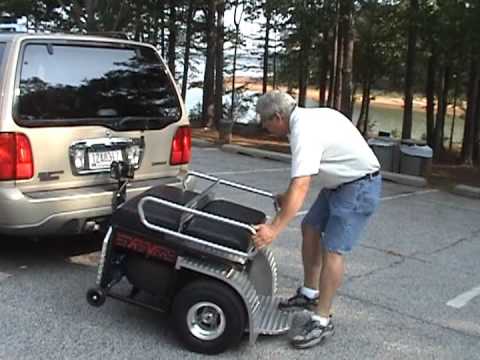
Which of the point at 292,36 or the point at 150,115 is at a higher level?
the point at 292,36

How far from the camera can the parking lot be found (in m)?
3.67

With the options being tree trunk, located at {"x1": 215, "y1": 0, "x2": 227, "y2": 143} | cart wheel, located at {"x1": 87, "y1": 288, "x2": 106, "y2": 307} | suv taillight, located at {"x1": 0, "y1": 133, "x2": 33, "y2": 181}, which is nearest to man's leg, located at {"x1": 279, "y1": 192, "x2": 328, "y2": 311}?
cart wheel, located at {"x1": 87, "y1": 288, "x2": 106, "y2": 307}

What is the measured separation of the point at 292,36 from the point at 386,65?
18.1 ft

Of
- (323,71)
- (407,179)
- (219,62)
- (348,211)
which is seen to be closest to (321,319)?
(348,211)

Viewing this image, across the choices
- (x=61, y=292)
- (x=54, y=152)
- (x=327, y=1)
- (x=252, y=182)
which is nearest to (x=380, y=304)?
(x=61, y=292)

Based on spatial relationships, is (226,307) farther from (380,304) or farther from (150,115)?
(150,115)

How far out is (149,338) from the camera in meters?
3.77

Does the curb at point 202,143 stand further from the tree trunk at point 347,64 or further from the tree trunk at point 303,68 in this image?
the tree trunk at point 303,68

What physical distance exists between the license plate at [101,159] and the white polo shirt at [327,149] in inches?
68.8

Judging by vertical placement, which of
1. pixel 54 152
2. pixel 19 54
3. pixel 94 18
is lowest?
pixel 54 152

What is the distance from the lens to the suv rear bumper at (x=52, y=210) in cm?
440

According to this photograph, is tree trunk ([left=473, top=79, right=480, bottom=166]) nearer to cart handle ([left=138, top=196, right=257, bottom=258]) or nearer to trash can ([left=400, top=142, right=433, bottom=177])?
trash can ([left=400, top=142, right=433, bottom=177])

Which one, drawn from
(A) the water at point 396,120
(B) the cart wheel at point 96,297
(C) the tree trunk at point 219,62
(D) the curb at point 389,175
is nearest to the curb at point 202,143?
(D) the curb at point 389,175

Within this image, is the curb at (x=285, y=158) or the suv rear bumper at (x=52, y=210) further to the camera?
the curb at (x=285, y=158)
